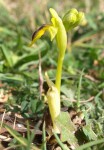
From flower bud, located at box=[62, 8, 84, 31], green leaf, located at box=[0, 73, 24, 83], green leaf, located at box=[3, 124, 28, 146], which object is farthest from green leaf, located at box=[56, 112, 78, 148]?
green leaf, located at box=[0, 73, 24, 83]

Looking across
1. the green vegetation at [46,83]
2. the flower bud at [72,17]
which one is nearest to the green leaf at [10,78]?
the green vegetation at [46,83]

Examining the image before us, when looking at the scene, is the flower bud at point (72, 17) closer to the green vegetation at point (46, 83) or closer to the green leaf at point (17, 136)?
the green vegetation at point (46, 83)

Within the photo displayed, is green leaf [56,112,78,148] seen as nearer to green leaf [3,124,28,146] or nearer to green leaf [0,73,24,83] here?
green leaf [3,124,28,146]

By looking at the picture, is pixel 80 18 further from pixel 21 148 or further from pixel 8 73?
pixel 8 73

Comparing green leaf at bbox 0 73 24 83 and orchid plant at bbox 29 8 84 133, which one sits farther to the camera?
green leaf at bbox 0 73 24 83

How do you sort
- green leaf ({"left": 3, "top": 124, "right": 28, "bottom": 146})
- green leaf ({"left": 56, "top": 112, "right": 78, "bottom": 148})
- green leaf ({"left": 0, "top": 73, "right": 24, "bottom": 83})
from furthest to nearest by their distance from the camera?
1. green leaf ({"left": 0, "top": 73, "right": 24, "bottom": 83})
2. green leaf ({"left": 56, "top": 112, "right": 78, "bottom": 148})
3. green leaf ({"left": 3, "top": 124, "right": 28, "bottom": 146})

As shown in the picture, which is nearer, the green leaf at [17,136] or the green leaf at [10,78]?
the green leaf at [17,136]

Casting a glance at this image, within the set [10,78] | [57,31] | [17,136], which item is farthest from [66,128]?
[10,78]

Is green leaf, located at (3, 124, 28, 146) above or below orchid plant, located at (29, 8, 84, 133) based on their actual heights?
below
